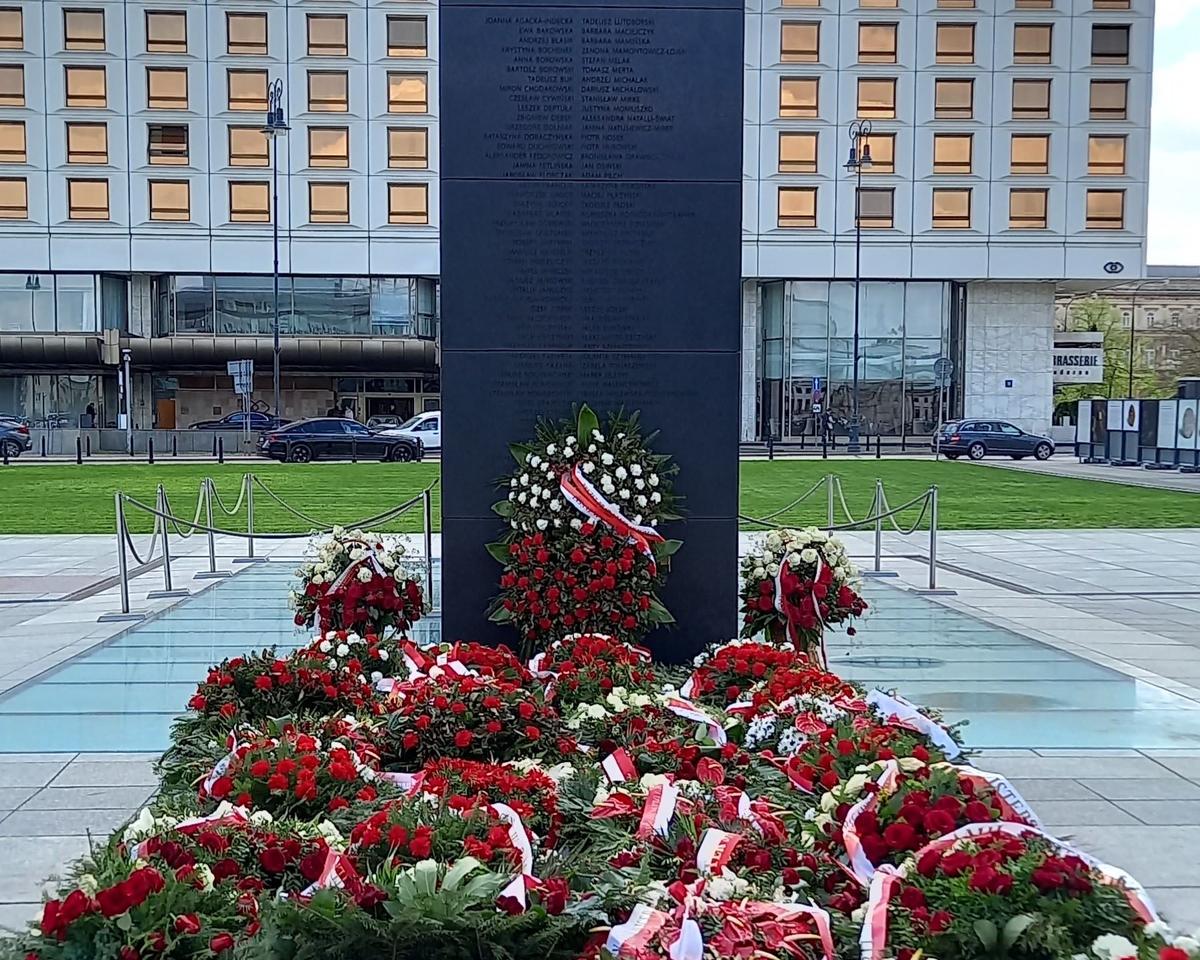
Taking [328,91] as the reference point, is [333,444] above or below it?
below

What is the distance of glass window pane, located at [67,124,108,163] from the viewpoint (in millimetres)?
48812

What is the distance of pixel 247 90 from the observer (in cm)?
4931

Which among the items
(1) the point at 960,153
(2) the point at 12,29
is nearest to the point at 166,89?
(2) the point at 12,29

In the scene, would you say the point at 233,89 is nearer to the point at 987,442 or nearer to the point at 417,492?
the point at 417,492

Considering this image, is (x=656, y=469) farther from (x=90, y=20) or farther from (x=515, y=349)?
(x=90, y=20)

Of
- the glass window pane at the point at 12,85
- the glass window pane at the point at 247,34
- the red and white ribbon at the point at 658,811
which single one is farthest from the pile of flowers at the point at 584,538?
the glass window pane at the point at 12,85

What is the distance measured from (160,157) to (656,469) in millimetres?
47074

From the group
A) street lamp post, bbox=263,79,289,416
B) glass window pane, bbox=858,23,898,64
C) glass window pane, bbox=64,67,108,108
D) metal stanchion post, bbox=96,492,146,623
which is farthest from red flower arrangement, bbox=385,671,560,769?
glass window pane, bbox=64,67,108,108

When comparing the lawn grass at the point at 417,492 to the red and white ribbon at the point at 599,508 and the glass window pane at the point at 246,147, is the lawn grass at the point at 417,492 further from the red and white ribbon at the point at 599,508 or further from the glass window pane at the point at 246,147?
the glass window pane at the point at 246,147

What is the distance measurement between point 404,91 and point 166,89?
9541 millimetres

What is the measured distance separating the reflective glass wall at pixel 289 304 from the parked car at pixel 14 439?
11.1 metres

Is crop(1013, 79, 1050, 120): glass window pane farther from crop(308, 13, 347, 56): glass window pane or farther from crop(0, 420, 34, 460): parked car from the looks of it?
crop(0, 420, 34, 460): parked car

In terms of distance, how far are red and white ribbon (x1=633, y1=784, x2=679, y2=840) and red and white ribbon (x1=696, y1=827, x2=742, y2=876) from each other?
6.0 inches

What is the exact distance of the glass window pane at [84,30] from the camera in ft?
160
